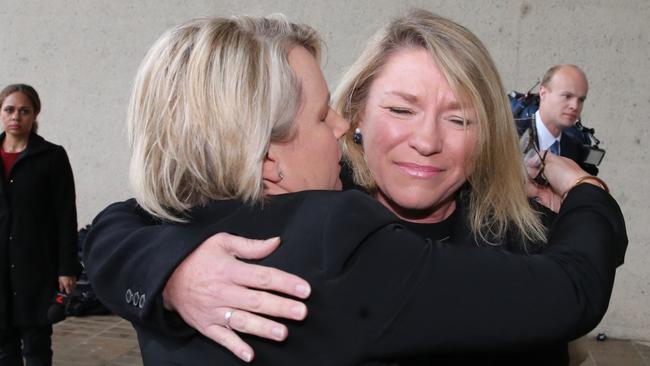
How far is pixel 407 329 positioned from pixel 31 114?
4430 millimetres

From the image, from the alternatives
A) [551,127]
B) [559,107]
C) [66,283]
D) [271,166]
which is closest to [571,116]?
[559,107]

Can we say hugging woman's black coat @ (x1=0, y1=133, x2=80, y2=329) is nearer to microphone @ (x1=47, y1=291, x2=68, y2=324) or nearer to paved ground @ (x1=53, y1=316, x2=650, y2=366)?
microphone @ (x1=47, y1=291, x2=68, y2=324)

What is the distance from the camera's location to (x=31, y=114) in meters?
4.94

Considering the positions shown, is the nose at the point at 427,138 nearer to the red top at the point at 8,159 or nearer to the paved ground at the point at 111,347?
the red top at the point at 8,159

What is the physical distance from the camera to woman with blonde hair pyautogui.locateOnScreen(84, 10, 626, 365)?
1.12m

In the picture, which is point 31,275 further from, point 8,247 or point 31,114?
point 31,114

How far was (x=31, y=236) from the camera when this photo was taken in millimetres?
4602

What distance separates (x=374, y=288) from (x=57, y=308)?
3898 millimetres

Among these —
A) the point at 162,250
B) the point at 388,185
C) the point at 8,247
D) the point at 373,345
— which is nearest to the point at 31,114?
the point at 8,247

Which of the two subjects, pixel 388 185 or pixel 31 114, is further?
pixel 31 114

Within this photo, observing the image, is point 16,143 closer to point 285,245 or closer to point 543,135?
point 543,135

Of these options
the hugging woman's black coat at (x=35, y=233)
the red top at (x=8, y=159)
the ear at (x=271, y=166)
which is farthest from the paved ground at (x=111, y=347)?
the ear at (x=271, y=166)

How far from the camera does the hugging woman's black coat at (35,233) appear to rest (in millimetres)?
4531

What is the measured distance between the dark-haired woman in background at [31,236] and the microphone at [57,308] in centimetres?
4
